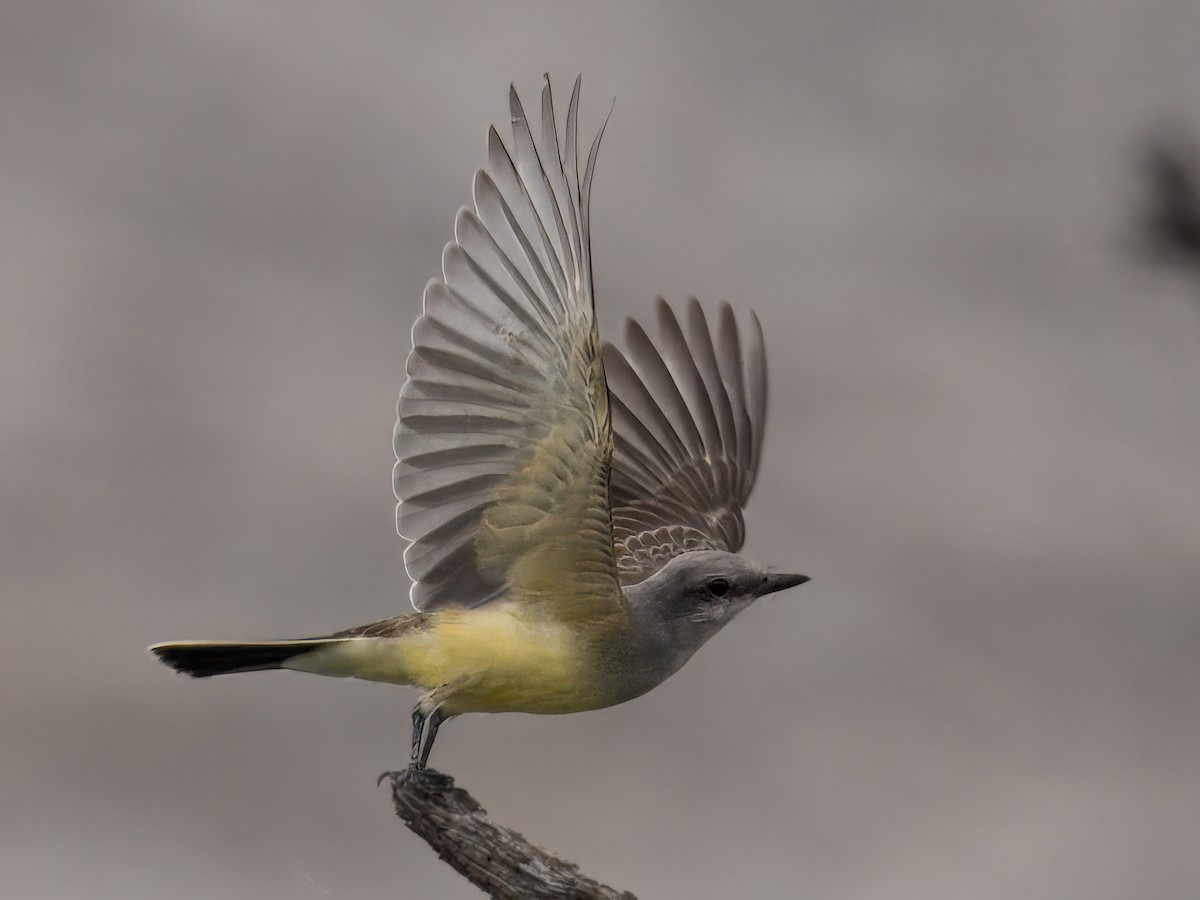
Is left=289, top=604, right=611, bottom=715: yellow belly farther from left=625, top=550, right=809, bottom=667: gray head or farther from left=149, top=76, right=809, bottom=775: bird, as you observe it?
left=625, top=550, right=809, bottom=667: gray head

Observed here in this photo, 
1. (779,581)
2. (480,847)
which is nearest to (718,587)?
(779,581)

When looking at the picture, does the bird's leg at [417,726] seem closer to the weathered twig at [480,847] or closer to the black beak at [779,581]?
the weathered twig at [480,847]

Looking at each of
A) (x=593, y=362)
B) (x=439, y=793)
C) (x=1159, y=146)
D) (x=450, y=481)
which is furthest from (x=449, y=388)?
(x=1159, y=146)

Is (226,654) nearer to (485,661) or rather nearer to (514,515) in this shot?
(485,661)

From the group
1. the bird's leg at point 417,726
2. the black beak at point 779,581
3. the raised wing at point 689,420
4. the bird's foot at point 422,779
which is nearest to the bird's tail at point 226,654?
the bird's leg at point 417,726

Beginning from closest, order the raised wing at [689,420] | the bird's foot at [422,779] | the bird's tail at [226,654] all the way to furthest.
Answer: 1. the bird's foot at [422,779]
2. the bird's tail at [226,654]
3. the raised wing at [689,420]

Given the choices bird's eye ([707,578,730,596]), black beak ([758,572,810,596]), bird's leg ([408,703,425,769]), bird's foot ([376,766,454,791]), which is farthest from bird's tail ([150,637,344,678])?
black beak ([758,572,810,596])

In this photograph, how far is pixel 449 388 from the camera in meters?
3.36

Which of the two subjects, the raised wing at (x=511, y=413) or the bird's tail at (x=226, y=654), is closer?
the raised wing at (x=511, y=413)

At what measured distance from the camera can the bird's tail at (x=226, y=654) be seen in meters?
3.35

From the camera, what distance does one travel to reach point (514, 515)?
11.0 feet

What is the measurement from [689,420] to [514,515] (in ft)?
5.32

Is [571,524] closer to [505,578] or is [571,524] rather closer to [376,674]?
[505,578]

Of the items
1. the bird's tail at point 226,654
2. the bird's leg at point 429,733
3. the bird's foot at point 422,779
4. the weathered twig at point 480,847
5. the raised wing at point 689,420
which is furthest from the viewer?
the raised wing at point 689,420
